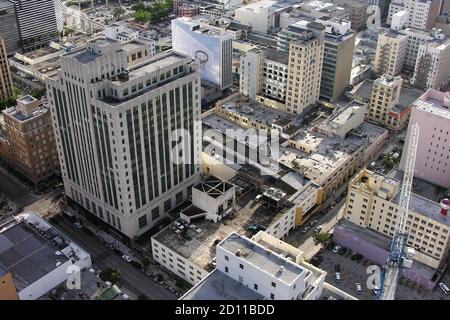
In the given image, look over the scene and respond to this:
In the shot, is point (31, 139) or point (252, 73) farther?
point (252, 73)

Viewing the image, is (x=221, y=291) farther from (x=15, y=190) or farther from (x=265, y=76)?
(x=265, y=76)

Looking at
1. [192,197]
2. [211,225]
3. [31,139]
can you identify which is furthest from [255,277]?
[31,139]

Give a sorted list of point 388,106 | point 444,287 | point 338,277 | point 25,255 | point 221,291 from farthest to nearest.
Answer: point 388,106 < point 338,277 < point 444,287 < point 25,255 < point 221,291

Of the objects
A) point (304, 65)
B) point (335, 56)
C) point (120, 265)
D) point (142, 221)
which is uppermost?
point (304, 65)

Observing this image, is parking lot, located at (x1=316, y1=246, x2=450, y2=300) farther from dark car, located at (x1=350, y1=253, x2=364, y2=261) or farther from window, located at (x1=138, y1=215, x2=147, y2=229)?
window, located at (x1=138, y1=215, x2=147, y2=229)

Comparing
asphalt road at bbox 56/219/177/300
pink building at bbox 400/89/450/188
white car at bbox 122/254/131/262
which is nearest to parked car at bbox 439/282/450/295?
pink building at bbox 400/89/450/188

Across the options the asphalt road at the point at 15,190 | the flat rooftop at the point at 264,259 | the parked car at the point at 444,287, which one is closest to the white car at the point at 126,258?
the asphalt road at the point at 15,190

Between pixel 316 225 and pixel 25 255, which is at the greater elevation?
pixel 25 255

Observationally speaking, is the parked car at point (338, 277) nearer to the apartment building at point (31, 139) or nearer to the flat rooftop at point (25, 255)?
the flat rooftop at point (25, 255)
